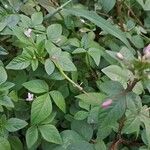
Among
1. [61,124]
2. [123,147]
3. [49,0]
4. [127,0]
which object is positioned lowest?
[123,147]

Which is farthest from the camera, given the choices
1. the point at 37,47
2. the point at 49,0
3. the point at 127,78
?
the point at 49,0

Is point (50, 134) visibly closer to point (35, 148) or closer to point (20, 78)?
point (35, 148)

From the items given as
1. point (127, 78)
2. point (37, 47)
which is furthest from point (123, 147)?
point (37, 47)

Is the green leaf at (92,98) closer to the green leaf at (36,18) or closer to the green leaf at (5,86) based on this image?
the green leaf at (5,86)

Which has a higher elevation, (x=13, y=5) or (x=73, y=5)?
(x=13, y=5)

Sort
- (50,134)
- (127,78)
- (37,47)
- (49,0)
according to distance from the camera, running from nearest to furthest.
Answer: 1. (127,78)
2. (50,134)
3. (37,47)
4. (49,0)

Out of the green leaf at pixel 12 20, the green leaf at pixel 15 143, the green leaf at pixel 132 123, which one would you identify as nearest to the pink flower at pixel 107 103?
the green leaf at pixel 132 123

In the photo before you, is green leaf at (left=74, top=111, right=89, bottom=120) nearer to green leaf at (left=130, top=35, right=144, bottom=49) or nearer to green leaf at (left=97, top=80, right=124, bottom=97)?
green leaf at (left=97, top=80, right=124, bottom=97)

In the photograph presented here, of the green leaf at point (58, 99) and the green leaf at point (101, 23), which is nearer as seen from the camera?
the green leaf at point (58, 99)

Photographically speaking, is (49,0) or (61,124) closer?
(61,124)
